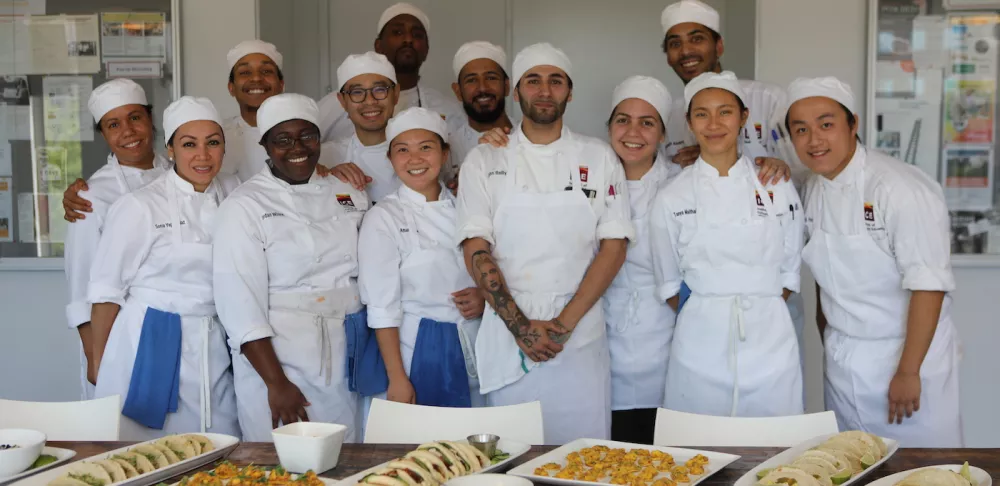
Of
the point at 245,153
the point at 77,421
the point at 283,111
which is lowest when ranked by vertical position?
the point at 77,421

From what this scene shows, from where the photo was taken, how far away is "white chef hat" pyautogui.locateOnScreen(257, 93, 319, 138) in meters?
3.04

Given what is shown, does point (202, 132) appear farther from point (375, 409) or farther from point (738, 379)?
point (738, 379)

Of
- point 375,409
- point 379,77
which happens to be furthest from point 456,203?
point 375,409

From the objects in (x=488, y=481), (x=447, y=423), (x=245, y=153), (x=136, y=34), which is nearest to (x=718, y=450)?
(x=488, y=481)

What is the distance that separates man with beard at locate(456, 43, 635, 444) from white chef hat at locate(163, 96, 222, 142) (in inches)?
32.7

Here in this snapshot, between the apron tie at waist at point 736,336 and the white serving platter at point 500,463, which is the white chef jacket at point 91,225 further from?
the apron tie at waist at point 736,336

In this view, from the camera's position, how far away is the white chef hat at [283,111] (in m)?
3.04

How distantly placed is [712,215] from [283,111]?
4.43 ft

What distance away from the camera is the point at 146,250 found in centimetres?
300

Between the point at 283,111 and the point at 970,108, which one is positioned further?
the point at 970,108

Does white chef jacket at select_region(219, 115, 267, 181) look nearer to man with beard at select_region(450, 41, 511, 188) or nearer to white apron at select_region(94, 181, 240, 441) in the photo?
white apron at select_region(94, 181, 240, 441)

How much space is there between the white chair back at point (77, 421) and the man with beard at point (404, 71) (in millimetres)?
1635

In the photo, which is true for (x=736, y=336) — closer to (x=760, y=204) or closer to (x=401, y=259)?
(x=760, y=204)

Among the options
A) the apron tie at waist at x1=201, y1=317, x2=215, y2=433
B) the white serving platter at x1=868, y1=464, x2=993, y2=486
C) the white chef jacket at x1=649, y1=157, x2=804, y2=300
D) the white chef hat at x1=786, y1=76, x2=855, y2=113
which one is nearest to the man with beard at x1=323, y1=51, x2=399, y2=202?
the apron tie at waist at x1=201, y1=317, x2=215, y2=433
